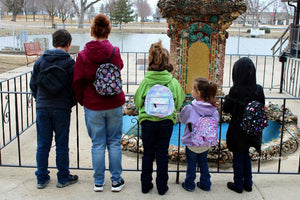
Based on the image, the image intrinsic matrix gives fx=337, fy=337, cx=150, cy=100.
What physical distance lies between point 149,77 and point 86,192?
1.40 metres

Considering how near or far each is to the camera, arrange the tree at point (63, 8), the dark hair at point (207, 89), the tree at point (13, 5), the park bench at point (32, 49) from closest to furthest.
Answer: the dark hair at point (207, 89), the park bench at point (32, 49), the tree at point (63, 8), the tree at point (13, 5)

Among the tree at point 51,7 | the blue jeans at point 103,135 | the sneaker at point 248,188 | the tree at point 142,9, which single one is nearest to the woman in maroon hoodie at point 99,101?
the blue jeans at point 103,135

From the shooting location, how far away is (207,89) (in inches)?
132

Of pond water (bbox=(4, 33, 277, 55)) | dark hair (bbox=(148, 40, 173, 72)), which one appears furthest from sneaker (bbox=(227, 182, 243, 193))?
pond water (bbox=(4, 33, 277, 55))

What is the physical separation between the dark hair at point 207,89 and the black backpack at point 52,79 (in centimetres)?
133

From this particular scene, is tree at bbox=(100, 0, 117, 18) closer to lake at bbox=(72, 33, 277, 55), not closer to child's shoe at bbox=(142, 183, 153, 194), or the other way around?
lake at bbox=(72, 33, 277, 55)

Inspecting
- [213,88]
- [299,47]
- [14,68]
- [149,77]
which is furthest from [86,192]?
[299,47]

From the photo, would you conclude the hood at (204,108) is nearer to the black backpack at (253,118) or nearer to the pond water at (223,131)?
the black backpack at (253,118)

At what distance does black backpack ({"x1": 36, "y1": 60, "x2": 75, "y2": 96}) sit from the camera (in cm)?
330

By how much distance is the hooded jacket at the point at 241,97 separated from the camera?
130 inches

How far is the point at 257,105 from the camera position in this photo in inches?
128

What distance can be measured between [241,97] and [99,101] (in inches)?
55.6

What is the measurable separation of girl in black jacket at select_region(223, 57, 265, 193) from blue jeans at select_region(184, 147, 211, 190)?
299 millimetres

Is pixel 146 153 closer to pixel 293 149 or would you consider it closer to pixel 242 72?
pixel 242 72
